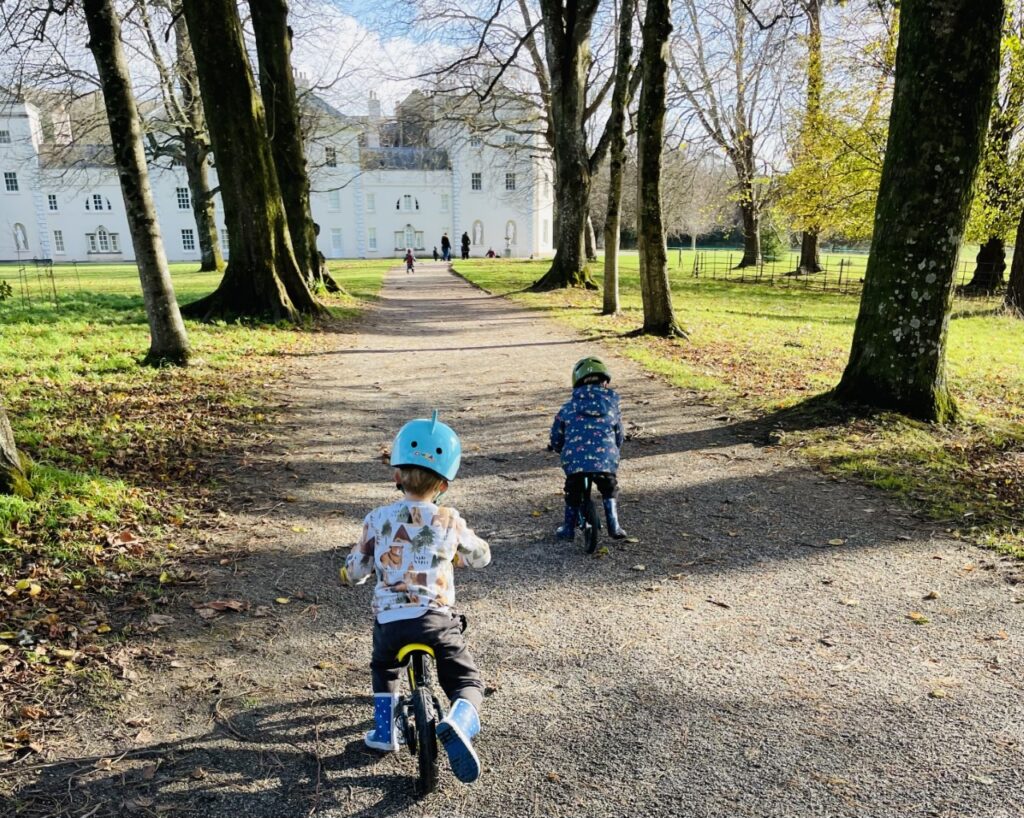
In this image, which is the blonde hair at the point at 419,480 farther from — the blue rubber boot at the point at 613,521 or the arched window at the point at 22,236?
the arched window at the point at 22,236

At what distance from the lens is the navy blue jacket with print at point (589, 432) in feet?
15.6

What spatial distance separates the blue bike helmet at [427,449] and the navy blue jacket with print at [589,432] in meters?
2.06

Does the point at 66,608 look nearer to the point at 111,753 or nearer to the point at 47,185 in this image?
the point at 111,753

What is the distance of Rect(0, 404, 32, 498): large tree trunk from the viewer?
185 inches

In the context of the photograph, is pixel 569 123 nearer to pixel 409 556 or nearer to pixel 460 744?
pixel 409 556

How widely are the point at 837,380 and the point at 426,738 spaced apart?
8.82m

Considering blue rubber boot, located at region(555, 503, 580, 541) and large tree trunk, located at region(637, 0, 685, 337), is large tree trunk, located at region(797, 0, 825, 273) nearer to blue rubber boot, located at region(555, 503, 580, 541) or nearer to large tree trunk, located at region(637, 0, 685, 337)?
large tree trunk, located at region(637, 0, 685, 337)

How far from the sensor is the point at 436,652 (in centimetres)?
274

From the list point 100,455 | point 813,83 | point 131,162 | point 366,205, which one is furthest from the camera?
point 366,205

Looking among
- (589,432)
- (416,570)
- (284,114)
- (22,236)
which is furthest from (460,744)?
(22,236)

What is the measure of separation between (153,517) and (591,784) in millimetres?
3796

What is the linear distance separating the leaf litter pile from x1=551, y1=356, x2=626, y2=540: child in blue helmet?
91.0 inches

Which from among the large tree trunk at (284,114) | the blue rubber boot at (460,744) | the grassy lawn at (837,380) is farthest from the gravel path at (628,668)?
the large tree trunk at (284,114)

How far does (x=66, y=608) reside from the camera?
3791mm
